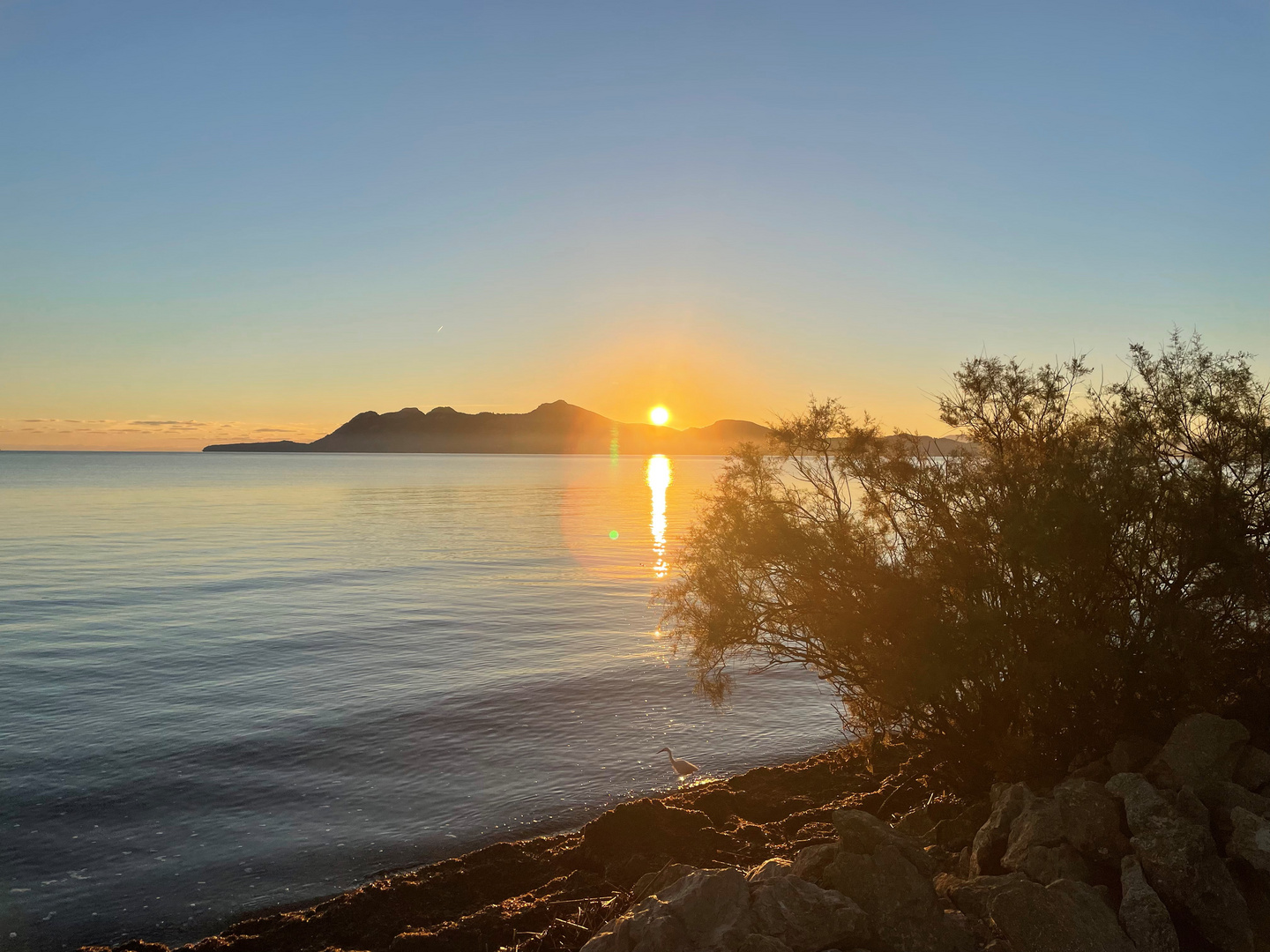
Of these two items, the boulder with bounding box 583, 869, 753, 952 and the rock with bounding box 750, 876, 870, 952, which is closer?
the boulder with bounding box 583, 869, 753, 952

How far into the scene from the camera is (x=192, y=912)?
39.2ft

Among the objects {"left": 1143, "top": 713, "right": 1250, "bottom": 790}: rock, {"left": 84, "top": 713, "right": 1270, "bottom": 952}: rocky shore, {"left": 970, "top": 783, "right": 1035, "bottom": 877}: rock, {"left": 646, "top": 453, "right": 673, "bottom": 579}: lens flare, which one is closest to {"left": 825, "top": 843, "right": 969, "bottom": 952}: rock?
{"left": 84, "top": 713, "right": 1270, "bottom": 952}: rocky shore

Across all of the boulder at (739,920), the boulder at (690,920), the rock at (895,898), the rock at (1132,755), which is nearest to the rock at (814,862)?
the rock at (895,898)

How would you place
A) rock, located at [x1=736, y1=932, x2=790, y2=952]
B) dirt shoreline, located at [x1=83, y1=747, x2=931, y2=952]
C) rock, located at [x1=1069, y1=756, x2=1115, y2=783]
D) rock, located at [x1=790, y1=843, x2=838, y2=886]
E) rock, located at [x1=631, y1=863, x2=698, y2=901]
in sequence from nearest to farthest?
rock, located at [x1=736, y1=932, x2=790, y2=952], rock, located at [x1=790, y1=843, x2=838, y2=886], rock, located at [x1=631, y1=863, x2=698, y2=901], dirt shoreline, located at [x1=83, y1=747, x2=931, y2=952], rock, located at [x1=1069, y1=756, x2=1115, y2=783]

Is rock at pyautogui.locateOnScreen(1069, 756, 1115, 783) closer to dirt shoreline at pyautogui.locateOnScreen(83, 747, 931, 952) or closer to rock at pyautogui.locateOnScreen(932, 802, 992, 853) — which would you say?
rock at pyautogui.locateOnScreen(932, 802, 992, 853)

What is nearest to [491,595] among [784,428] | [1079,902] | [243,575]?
[243,575]

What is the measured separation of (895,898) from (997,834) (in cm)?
246

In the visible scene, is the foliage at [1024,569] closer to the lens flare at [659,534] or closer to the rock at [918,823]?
the rock at [918,823]

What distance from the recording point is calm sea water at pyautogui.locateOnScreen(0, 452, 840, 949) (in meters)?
13.3

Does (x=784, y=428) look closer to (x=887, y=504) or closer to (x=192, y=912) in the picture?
(x=887, y=504)

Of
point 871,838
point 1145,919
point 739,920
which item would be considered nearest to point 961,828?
point 871,838

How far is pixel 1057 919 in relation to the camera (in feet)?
26.0

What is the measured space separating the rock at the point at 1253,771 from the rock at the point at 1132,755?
1.06 m

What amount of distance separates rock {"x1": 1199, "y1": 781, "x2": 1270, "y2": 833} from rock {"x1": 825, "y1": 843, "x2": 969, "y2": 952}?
11.1 ft
